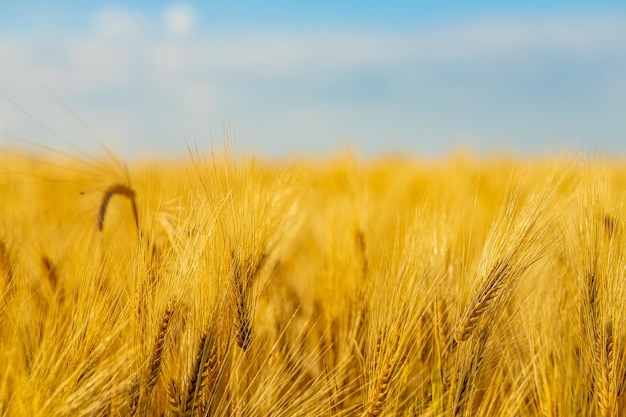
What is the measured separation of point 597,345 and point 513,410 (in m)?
0.26

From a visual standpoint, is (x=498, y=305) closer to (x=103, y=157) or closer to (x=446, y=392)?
(x=446, y=392)

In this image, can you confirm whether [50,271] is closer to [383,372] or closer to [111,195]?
[111,195]

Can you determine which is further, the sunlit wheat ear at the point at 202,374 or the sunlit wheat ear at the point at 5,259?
the sunlit wheat ear at the point at 5,259

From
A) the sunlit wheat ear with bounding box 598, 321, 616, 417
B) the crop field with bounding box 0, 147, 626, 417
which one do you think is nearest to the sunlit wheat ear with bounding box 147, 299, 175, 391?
the crop field with bounding box 0, 147, 626, 417

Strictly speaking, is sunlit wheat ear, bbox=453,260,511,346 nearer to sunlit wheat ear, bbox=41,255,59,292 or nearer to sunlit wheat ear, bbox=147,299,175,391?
sunlit wheat ear, bbox=147,299,175,391

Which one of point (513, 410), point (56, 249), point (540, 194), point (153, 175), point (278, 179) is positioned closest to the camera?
point (540, 194)

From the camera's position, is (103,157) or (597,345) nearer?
(597,345)

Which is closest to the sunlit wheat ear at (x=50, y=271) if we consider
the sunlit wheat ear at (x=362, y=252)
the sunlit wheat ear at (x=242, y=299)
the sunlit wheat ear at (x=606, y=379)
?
the sunlit wheat ear at (x=242, y=299)

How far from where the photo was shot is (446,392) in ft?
4.31

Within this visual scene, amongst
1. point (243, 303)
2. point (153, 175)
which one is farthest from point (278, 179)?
point (243, 303)

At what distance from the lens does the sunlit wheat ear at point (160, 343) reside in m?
1.13

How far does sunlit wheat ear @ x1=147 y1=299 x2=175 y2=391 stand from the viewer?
1.13 metres

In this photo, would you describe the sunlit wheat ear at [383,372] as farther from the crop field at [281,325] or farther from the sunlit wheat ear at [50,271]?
the sunlit wheat ear at [50,271]

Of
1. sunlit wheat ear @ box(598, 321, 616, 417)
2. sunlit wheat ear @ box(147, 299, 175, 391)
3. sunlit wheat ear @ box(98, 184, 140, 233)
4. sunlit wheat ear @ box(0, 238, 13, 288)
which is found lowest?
sunlit wheat ear @ box(598, 321, 616, 417)
